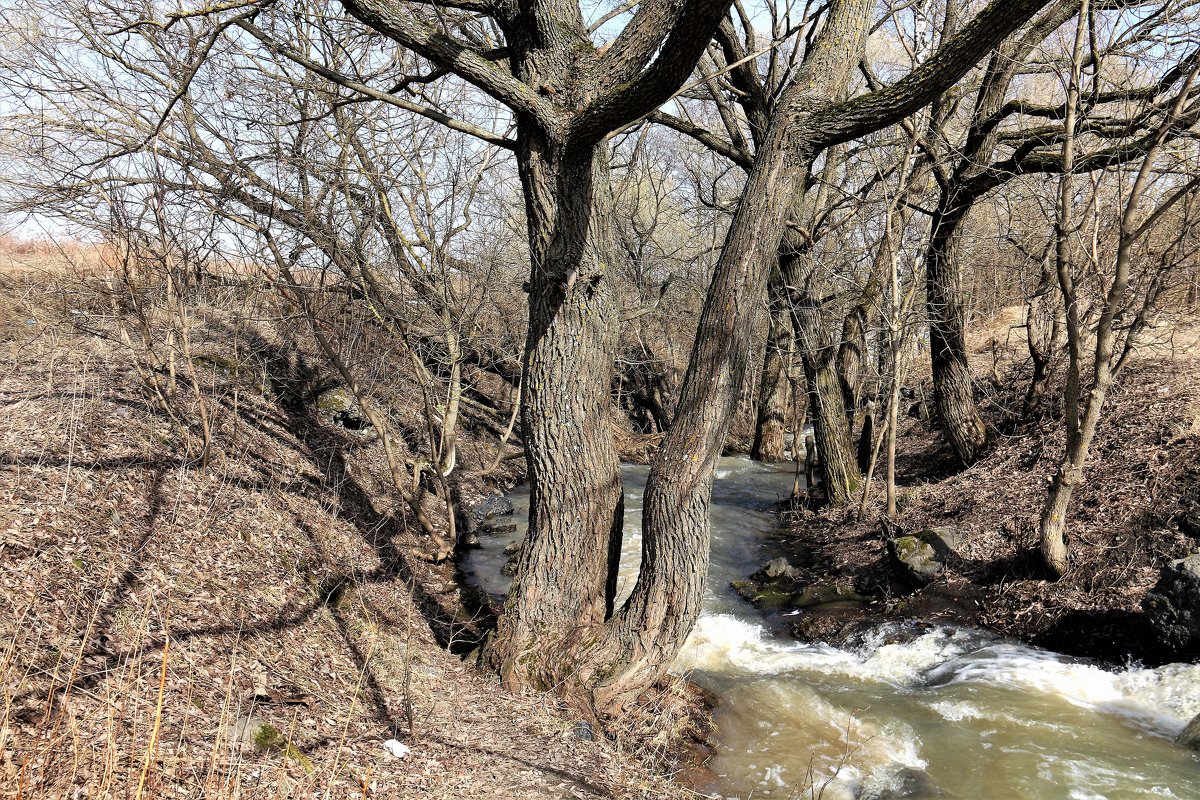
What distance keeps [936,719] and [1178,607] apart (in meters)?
2.17

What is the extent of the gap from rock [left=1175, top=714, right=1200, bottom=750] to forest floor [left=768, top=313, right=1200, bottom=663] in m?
0.87

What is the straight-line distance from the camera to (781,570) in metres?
8.95

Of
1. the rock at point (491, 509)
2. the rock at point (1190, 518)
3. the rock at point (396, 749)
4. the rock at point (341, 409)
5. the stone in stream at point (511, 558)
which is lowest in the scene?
the rock at point (396, 749)

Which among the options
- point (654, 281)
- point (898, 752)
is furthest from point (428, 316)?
point (654, 281)

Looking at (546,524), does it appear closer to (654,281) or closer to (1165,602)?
(1165,602)

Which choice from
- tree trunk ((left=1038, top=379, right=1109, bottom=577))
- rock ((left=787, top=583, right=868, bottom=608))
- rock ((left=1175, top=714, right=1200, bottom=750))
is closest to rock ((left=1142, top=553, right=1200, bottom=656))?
rock ((left=1175, top=714, right=1200, bottom=750))

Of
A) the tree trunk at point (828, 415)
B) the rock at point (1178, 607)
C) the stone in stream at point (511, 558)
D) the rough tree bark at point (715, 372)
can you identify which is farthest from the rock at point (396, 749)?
the tree trunk at point (828, 415)

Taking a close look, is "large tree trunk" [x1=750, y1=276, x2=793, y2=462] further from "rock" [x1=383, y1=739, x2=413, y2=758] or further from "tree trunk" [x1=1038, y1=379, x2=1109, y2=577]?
"rock" [x1=383, y1=739, x2=413, y2=758]

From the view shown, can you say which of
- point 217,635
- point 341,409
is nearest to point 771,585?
point 217,635

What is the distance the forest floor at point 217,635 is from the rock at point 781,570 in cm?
366

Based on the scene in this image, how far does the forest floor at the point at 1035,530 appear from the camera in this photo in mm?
6367

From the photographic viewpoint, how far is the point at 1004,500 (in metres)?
8.46

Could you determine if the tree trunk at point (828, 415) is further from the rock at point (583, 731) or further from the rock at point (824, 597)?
the rock at point (583, 731)

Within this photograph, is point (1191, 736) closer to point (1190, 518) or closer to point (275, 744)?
point (1190, 518)
